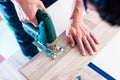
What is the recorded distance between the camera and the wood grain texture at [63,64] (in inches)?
31.5

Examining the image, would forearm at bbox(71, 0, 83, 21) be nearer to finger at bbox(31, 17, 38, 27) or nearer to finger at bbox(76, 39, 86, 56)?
finger at bbox(76, 39, 86, 56)

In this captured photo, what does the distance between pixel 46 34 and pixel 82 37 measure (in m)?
0.23

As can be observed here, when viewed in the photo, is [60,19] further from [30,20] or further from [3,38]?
[3,38]

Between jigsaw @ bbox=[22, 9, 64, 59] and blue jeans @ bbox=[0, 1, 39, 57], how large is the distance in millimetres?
319

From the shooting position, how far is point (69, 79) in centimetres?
79

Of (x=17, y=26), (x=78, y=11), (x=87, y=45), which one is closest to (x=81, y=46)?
(x=87, y=45)

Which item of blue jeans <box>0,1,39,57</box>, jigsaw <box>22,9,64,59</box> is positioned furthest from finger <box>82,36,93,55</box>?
blue jeans <box>0,1,39,57</box>

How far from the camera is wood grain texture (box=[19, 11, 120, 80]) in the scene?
80 centimetres

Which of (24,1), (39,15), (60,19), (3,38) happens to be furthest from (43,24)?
(3,38)

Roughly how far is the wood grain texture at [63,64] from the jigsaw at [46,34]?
3cm

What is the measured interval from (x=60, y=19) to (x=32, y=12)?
0.30 metres

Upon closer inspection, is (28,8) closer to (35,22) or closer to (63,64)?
(35,22)

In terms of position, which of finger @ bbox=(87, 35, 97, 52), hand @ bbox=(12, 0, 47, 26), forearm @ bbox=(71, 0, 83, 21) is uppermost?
hand @ bbox=(12, 0, 47, 26)

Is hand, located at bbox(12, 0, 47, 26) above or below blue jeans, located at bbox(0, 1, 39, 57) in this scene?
above
